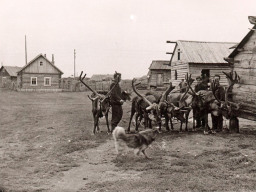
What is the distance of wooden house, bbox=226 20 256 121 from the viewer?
13164mm

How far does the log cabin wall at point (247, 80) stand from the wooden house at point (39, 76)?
125 ft

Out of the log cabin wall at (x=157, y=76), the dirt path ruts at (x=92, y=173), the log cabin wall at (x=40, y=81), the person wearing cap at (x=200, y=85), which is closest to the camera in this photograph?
the dirt path ruts at (x=92, y=173)

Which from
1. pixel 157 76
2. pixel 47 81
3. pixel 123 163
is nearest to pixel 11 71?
pixel 47 81

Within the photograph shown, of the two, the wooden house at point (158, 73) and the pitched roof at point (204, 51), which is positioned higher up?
the pitched roof at point (204, 51)

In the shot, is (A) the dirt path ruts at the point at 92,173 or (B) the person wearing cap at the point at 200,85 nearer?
(A) the dirt path ruts at the point at 92,173

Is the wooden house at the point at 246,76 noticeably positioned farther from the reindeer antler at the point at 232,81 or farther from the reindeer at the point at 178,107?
the reindeer at the point at 178,107

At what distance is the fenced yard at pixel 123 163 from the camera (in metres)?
7.54

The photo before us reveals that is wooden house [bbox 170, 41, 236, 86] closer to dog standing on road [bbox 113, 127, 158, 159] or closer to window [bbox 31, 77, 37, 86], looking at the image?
window [bbox 31, 77, 37, 86]

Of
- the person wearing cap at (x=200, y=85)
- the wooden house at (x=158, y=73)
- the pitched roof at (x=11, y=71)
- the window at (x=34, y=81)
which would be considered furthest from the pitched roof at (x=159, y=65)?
the person wearing cap at (x=200, y=85)

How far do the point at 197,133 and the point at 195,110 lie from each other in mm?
1045

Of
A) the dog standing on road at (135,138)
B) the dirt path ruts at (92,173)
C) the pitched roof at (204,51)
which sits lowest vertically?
the dirt path ruts at (92,173)

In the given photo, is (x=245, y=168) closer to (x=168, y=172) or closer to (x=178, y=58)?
(x=168, y=172)

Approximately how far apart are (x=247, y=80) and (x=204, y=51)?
22464 mm

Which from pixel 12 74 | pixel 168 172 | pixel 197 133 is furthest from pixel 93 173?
pixel 12 74
